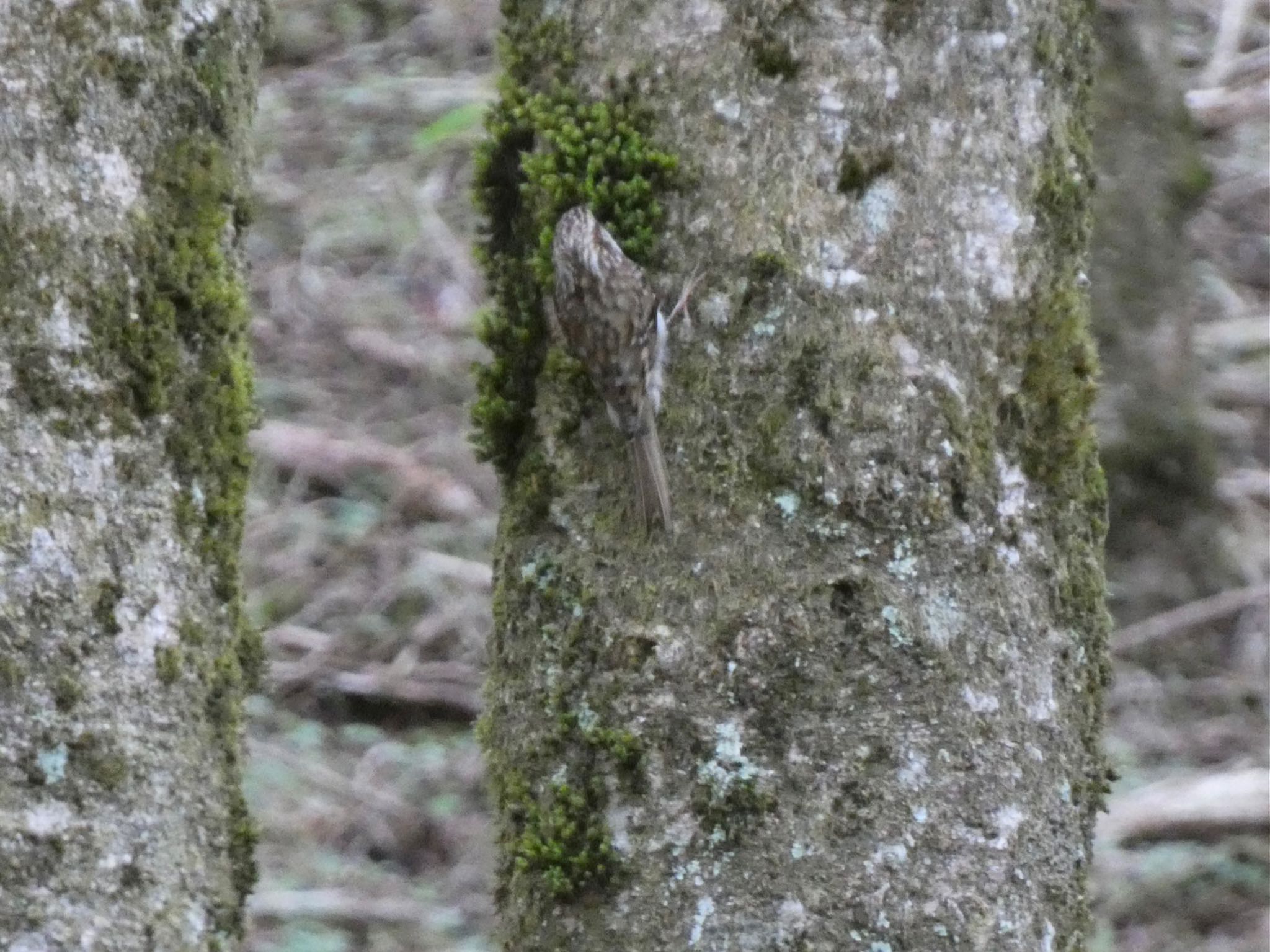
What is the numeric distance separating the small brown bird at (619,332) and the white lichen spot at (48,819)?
40.0 inches

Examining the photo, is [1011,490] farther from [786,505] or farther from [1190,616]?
[1190,616]

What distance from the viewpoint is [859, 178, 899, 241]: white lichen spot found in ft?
8.25

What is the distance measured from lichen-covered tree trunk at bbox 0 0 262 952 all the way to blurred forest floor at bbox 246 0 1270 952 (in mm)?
1935

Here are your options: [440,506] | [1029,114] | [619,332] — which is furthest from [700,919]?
[440,506]

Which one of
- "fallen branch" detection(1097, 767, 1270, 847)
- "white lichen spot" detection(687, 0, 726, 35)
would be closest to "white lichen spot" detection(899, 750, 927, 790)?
"white lichen spot" detection(687, 0, 726, 35)

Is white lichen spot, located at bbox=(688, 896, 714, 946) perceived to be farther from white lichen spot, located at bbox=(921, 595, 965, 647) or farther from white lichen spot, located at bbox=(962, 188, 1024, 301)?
white lichen spot, located at bbox=(962, 188, 1024, 301)

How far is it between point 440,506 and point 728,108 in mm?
5802

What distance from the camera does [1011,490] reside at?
255 cm

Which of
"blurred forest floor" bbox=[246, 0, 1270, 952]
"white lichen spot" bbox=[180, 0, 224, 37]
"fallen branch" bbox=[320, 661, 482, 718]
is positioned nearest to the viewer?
"white lichen spot" bbox=[180, 0, 224, 37]

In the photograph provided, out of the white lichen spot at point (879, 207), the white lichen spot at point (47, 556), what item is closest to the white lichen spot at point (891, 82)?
the white lichen spot at point (879, 207)

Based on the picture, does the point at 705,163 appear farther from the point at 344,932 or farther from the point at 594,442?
the point at 344,932

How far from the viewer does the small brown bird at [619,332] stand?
248cm

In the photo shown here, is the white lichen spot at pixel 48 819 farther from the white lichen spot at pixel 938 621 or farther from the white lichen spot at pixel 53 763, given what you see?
the white lichen spot at pixel 938 621

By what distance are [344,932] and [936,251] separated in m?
4.20
